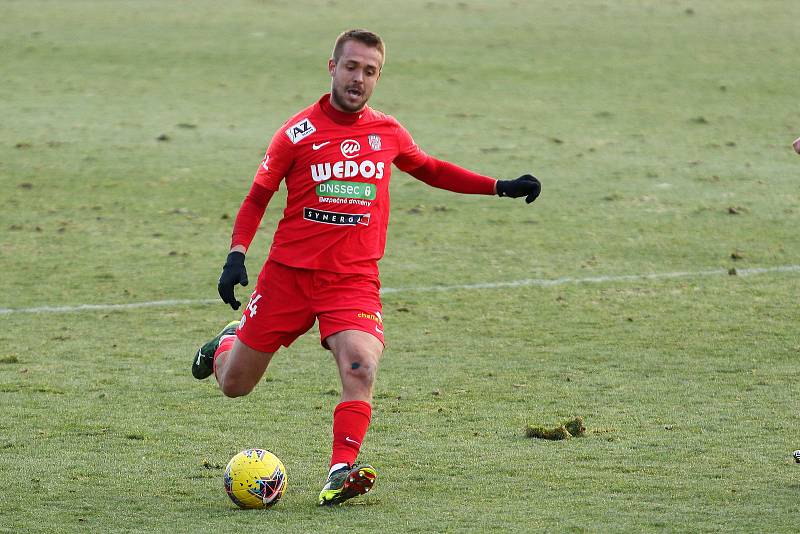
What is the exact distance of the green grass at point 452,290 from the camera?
18.9 ft

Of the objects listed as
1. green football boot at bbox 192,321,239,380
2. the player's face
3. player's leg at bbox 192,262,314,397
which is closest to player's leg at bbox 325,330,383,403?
player's leg at bbox 192,262,314,397

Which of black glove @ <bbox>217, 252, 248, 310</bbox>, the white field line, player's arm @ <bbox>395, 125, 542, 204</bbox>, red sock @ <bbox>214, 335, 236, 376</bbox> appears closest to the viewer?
black glove @ <bbox>217, 252, 248, 310</bbox>

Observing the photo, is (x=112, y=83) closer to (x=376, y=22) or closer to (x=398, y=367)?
(x=376, y=22)

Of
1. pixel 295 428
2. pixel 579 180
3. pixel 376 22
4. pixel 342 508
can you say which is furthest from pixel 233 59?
pixel 342 508

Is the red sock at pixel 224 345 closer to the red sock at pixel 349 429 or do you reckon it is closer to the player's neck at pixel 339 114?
the red sock at pixel 349 429

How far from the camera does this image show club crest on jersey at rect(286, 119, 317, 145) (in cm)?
587

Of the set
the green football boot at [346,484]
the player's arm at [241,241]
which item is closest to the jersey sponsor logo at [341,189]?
the player's arm at [241,241]

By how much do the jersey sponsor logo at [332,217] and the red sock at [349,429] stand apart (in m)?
0.78

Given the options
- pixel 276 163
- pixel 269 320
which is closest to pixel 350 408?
pixel 269 320

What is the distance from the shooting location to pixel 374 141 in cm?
600

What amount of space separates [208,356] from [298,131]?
1.38 meters

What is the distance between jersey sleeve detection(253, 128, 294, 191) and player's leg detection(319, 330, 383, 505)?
2.33 feet

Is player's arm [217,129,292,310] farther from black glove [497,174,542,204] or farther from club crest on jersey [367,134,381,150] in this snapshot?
black glove [497,174,542,204]

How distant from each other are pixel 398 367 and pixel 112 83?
42.7ft
